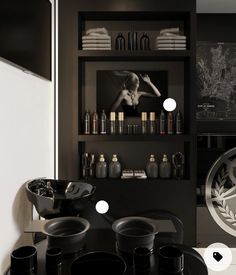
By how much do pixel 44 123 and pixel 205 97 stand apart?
170cm

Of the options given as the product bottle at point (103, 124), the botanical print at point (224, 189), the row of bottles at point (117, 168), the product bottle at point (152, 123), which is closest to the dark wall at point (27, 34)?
the product bottle at point (103, 124)

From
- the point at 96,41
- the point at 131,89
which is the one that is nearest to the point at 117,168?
the point at 131,89

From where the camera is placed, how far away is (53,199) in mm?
1657

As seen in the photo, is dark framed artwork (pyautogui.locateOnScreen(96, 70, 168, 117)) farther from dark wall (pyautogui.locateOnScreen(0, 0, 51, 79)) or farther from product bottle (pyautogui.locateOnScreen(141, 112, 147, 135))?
dark wall (pyautogui.locateOnScreen(0, 0, 51, 79))

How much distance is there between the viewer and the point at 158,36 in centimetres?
288

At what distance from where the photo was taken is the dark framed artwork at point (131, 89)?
3.00 metres

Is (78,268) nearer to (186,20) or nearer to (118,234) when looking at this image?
(118,234)

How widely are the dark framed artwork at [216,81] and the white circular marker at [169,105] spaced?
306mm

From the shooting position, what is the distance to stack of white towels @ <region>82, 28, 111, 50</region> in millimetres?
2734

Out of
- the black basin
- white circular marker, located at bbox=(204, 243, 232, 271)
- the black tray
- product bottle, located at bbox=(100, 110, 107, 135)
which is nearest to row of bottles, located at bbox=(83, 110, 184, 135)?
product bottle, located at bbox=(100, 110, 107, 135)

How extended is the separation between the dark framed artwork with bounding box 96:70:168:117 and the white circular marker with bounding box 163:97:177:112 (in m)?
0.04

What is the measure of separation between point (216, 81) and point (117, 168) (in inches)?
53.8

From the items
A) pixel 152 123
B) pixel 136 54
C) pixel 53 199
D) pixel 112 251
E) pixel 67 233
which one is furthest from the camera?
pixel 152 123

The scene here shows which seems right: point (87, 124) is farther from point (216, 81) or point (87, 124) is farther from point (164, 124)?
point (216, 81)
